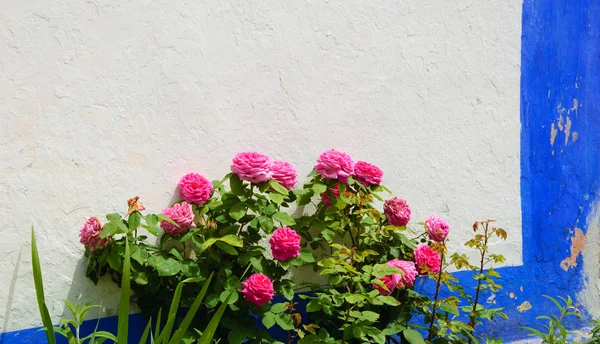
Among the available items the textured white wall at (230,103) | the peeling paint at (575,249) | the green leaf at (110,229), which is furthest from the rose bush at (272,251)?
the peeling paint at (575,249)

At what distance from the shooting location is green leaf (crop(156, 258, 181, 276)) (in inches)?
97.4

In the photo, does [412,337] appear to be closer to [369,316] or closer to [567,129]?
[369,316]

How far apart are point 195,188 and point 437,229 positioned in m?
1.04

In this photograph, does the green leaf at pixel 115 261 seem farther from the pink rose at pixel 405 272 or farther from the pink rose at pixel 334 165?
the pink rose at pixel 405 272

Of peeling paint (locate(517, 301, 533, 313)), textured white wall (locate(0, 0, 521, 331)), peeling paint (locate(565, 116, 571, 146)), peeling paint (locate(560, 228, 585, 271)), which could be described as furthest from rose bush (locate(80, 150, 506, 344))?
peeling paint (locate(565, 116, 571, 146))

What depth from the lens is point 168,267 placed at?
2.49m

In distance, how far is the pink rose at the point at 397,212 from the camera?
9.63 ft

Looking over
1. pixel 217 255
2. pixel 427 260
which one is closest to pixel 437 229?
pixel 427 260

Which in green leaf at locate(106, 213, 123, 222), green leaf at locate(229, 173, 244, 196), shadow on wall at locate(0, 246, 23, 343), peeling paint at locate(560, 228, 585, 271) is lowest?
shadow on wall at locate(0, 246, 23, 343)

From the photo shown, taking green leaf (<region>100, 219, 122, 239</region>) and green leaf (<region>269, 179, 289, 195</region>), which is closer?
green leaf (<region>100, 219, 122, 239</region>)

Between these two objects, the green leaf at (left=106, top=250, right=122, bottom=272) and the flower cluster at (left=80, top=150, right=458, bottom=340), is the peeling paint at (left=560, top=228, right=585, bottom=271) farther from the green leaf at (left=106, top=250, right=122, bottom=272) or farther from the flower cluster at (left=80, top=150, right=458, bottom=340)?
the green leaf at (left=106, top=250, right=122, bottom=272)

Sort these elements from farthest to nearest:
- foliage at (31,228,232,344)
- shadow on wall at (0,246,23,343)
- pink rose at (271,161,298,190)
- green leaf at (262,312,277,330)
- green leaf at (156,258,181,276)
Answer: pink rose at (271,161,298,190) → green leaf at (262,312,277,330) → green leaf at (156,258,181,276) → shadow on wall at (0,246,23,343) → foliage at (31,228,232,344)

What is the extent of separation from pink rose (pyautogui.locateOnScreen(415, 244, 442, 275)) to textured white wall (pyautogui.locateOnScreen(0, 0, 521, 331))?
0.45 m

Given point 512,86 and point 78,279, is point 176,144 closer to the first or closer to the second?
point 78,279
